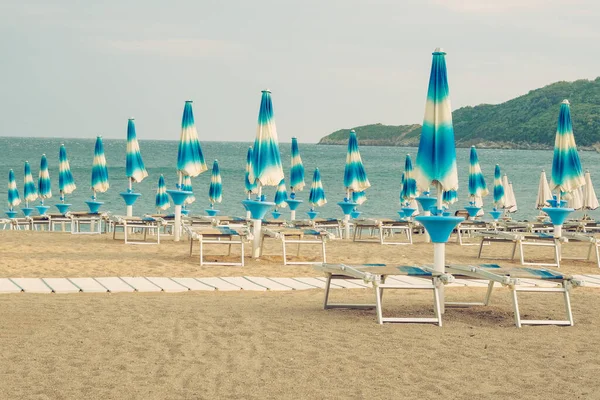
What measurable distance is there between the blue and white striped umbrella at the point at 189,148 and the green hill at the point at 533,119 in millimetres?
87532

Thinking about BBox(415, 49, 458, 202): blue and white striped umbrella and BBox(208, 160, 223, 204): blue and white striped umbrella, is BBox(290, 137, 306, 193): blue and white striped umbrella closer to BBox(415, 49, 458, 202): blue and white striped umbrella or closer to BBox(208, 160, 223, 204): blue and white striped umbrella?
BBox(208, 160, 223, 204): blue and white striped umbrella

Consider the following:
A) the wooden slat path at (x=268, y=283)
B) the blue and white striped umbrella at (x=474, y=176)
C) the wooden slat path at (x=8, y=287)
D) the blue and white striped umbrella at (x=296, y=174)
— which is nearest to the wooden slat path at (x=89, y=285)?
the wooden slat path at (x=8, y=287)

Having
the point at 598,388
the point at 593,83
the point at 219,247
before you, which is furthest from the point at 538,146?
the point at 598,388

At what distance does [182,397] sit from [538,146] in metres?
116

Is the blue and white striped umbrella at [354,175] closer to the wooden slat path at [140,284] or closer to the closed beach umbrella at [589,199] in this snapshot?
the closed beach umbrella at [589,199]

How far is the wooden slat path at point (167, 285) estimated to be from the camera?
7.98 meters

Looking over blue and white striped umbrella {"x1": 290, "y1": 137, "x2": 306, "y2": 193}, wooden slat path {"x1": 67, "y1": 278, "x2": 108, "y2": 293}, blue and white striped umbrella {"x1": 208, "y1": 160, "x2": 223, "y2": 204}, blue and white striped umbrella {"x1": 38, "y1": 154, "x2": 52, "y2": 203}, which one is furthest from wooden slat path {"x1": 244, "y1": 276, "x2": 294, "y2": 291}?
blue and white striped umbrella {"x1": 38, "y1": 154, "x2": 52, "y2": 203}

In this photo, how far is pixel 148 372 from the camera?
15.4ft

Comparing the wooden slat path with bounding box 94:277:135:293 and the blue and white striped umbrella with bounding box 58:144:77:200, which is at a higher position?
the blue and white striped umbrella with bounding box 58:144:77:200

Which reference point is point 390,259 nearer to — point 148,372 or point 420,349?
point 420,349

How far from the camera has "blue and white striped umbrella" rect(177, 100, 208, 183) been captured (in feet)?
43.2

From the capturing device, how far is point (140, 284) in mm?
8242

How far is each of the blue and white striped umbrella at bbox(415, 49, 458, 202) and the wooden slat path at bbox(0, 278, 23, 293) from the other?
3.87 m

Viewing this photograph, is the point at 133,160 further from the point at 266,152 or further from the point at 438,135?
the point at 438,135
